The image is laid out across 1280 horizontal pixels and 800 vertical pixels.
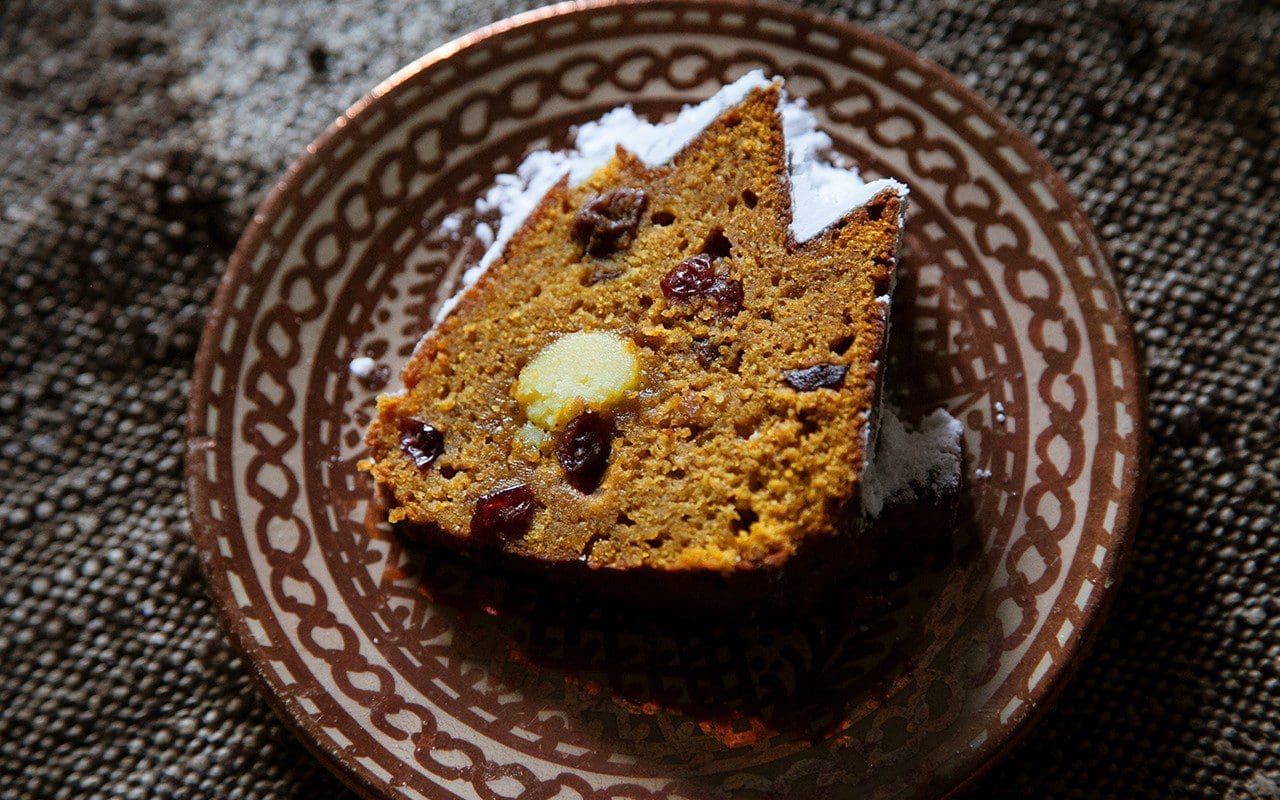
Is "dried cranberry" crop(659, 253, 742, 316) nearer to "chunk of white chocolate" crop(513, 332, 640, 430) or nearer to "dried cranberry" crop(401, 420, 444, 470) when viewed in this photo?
"chunk of white chocolate" crop(513, 332, 640, 430)

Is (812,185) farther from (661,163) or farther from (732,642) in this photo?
(732,642)

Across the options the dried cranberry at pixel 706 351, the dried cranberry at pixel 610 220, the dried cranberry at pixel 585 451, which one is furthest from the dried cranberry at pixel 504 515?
the dried cranberry at pixel 610 220

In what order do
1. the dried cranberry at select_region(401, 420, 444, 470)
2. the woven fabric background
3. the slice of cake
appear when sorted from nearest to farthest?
the slice of cake → the dried cranberry at select_region(401, 420, 444, 470) → the woven fabric background

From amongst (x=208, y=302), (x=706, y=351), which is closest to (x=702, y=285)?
(x=706, y=351)

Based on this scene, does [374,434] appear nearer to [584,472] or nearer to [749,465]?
[584,472]

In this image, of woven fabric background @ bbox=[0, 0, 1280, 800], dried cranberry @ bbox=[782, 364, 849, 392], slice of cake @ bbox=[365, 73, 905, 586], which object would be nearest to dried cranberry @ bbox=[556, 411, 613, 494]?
slice of cake @ bbox=[365, 73, 905, 586]

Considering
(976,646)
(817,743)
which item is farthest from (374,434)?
(976,646)

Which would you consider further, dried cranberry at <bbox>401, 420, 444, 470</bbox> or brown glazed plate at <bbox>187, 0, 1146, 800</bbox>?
dried cranberry at <bbox>401, 420, 444, 470</bbox>
